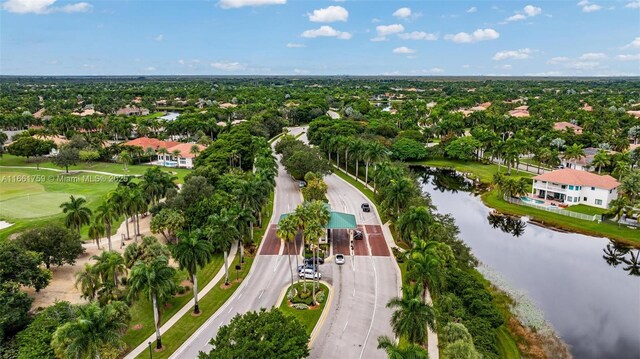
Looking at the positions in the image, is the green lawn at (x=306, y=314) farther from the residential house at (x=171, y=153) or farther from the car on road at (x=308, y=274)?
the residential house at (x=171, y=153)

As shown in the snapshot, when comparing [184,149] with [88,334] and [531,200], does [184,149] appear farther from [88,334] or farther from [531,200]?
[88,334]

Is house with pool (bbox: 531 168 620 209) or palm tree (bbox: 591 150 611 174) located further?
palm tree (bbox: 591 150 611 174)

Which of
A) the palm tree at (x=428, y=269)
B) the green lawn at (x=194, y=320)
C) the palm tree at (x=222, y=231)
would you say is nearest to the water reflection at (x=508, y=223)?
the palm tree at (x=428, y=269)

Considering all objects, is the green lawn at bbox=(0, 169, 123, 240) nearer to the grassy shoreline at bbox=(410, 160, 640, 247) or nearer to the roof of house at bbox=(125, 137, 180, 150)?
the roof of house at bbox=(125, 137, 180, 150)

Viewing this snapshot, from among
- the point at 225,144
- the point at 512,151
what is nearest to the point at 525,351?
the point at 512,151

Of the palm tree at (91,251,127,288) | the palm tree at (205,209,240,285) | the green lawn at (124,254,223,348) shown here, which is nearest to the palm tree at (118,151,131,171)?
the green lawn at (124,254,223,348)

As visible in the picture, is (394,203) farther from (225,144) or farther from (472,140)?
(472,140)
